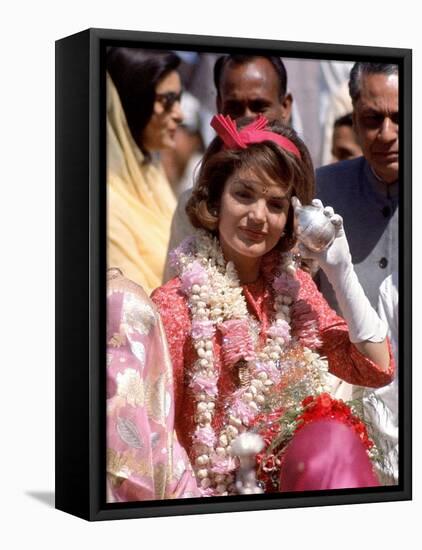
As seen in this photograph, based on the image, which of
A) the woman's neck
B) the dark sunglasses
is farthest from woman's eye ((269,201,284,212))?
the dark sunglasses

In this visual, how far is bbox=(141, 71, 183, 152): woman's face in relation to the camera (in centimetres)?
666

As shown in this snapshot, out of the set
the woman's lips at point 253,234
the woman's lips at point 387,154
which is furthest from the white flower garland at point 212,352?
the woman's lips at point 387,154

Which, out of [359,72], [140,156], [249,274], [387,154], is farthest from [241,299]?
[359,72]

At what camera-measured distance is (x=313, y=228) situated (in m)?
6.93

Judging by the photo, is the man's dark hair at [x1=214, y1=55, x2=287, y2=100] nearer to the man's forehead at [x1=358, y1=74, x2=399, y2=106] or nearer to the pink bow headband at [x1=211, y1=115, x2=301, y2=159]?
the pink bow headband at [x1=211, y1=115, x2=301, y2=159]

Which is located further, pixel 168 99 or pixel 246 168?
pixel 246 168

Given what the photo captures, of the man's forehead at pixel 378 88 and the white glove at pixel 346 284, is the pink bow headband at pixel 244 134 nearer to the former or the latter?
the white glove at pixel 346 284

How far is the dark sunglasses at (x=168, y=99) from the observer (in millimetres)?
6676

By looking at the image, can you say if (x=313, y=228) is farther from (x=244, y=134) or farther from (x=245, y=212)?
(x=244, y=134)

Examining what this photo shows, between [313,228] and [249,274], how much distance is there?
0.32 meters

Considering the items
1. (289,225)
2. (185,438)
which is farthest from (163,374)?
(289,225)

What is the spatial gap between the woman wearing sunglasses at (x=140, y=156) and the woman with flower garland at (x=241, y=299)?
11 centimetres

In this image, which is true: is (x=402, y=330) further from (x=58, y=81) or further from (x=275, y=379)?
(x=58, y=81)

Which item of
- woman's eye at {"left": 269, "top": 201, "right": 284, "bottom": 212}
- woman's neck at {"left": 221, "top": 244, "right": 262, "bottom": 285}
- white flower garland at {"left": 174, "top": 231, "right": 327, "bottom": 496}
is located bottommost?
white flower garland at {"left": 174, "top": 231, "right": 327, "bottom": 496}
